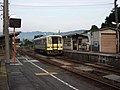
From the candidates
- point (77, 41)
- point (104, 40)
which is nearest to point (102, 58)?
point (104, 40)

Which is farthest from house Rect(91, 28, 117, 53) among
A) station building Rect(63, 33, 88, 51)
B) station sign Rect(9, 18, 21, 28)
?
station sign Rect(9, 18, 21, 28)

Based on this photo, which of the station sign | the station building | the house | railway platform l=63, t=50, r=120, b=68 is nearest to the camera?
railway platform l=63, t=50, r=120, b=68

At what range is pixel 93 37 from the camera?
4988 cm

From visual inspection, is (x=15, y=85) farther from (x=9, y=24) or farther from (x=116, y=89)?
(x=9, y=24)

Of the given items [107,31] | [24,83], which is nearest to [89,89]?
[24,83]

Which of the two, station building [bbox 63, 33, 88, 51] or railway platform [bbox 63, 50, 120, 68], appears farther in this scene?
station building [bbox 63, 33, 88, 51]

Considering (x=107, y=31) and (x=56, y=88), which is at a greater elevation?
(x=107, y=31)

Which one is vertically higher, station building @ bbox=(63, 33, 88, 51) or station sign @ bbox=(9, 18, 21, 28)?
station sign @ bbox=(9, 18, 21, 28)

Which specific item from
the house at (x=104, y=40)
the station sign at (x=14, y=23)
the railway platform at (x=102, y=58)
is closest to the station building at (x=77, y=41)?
the house at (x=104, y=40)

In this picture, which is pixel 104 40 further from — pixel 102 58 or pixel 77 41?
pixel 102 58

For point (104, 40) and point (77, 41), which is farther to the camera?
point (77, 41)

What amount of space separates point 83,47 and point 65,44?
7988mm

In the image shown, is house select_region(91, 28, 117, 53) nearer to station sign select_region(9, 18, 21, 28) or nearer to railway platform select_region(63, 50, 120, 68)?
railway platform select_region(63, 50, 120, 68)

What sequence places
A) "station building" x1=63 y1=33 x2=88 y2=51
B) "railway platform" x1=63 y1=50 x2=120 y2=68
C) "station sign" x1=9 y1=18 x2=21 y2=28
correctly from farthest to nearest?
"station building" x1=63 y1=33 x2=88 y2=51, "station sign" x1=9 y1=18 x2=21 y2=28, "railway platform" x1=63 y1=50 x2=120 y2=68
